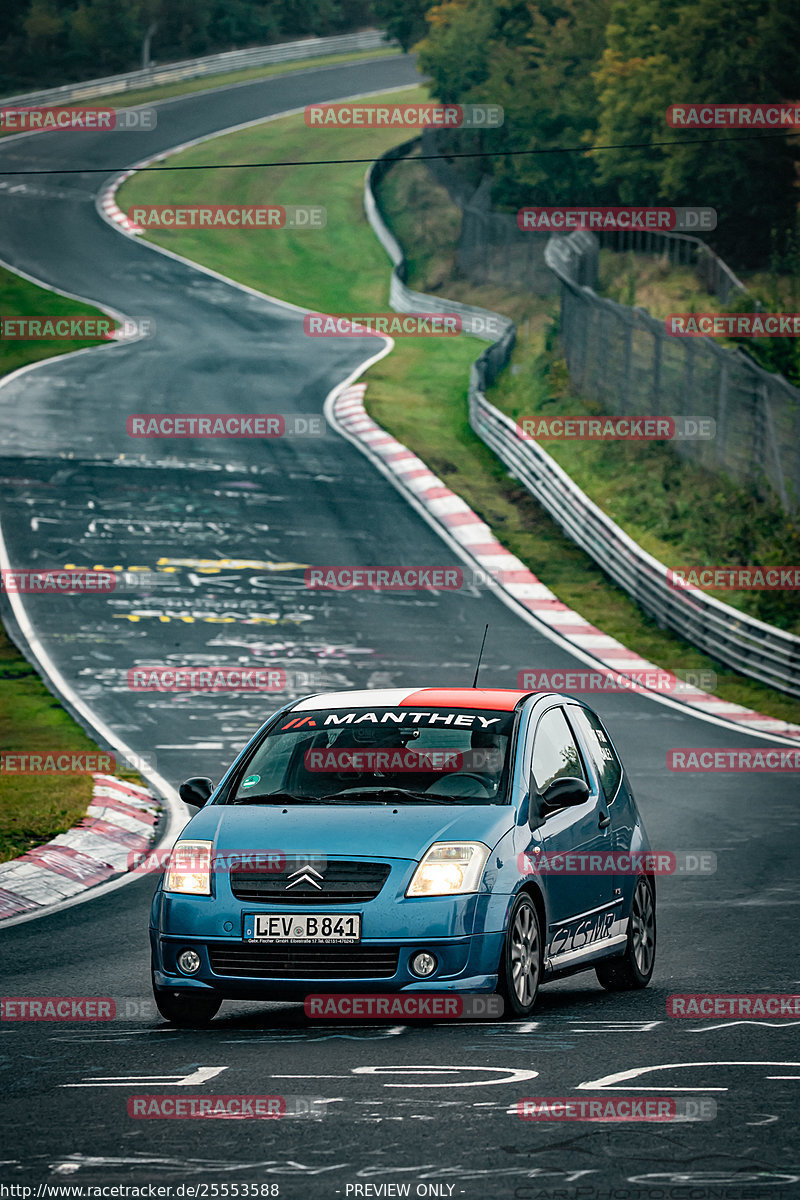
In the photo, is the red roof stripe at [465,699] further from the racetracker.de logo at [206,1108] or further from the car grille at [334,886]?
the racetracker.de logo at [206,1108]

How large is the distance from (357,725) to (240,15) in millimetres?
105734

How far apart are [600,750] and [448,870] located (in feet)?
7.42

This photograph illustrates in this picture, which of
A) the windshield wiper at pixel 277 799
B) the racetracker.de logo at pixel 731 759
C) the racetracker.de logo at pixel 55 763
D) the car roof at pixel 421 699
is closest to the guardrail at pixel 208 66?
the racetracker.de logo at pixel 731 759

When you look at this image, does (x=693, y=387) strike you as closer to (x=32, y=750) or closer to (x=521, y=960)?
(x=32, y=750)

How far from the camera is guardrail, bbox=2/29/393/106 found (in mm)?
92975

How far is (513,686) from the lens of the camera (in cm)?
2269

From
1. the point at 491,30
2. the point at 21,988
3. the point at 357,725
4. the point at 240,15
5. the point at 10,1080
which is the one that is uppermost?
the point at 240,15

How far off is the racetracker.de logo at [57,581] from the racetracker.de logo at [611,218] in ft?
98.4

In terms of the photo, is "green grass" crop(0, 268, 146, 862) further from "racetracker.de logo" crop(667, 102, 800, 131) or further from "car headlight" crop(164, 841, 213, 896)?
"racetracker.de logo" crop(667, 102, 800, 131)

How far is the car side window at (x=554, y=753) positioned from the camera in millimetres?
9336

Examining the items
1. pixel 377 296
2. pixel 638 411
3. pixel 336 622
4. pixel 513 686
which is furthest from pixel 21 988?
pixel 377 296

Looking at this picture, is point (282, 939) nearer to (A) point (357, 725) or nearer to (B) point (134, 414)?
(A) point (357, 725)

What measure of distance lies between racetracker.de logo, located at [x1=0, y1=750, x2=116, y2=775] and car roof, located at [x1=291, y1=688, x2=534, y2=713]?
8.63 metres

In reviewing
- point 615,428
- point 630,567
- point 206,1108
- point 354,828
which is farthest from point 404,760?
point 615,428
